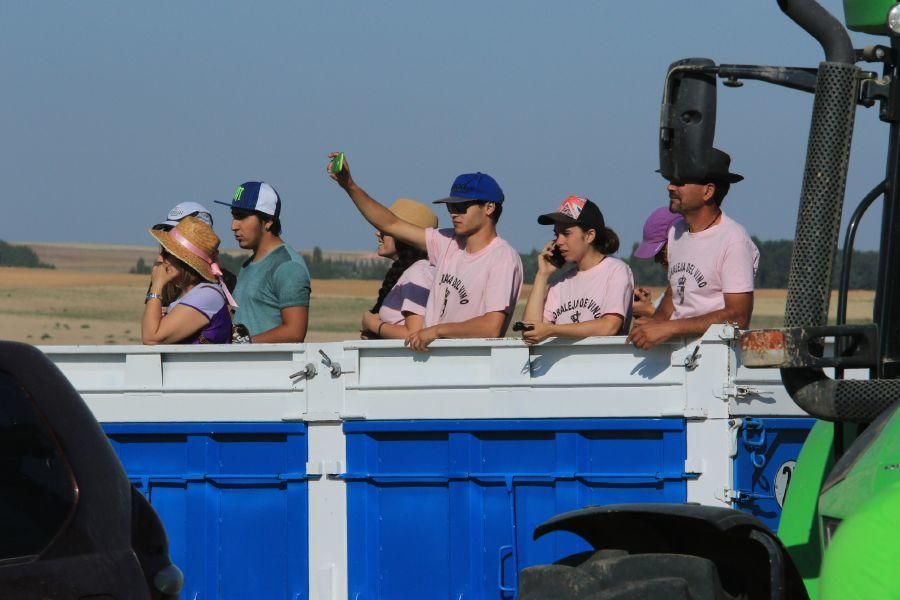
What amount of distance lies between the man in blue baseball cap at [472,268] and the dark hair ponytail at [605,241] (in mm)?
421

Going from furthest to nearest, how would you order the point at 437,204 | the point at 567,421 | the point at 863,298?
the point at 437,204 < the point at 567,421 < the point at 863,298

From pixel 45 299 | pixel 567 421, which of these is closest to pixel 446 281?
pixel 567 421

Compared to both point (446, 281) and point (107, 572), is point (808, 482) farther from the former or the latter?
point (446, 281)

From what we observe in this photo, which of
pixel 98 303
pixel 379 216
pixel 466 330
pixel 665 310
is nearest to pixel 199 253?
pixel 379 216

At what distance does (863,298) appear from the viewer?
16.9 ft

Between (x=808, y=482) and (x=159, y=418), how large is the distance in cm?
419

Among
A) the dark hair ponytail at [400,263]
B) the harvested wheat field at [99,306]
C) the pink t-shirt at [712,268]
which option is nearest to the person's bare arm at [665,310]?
the pink t-shirt at [712,268]

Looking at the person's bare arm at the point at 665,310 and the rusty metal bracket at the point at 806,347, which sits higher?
the person's bare arm at the point at 665,310

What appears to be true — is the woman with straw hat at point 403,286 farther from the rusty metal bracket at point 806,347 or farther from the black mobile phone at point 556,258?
the rusty metal bracket at point 806,347

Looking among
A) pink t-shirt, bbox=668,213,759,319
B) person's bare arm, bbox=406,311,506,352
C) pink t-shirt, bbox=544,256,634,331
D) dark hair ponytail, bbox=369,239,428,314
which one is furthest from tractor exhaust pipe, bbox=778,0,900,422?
dark hair ponytail, bbox=369,239,428,314

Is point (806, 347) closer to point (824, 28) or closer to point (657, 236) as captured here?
point (824, 28)

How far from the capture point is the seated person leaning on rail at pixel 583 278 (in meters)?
8.02

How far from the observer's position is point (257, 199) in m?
9.17

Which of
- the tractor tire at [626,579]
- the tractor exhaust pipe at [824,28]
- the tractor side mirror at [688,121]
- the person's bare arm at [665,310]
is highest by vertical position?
the tractor exhaust pipe at [824,28]
